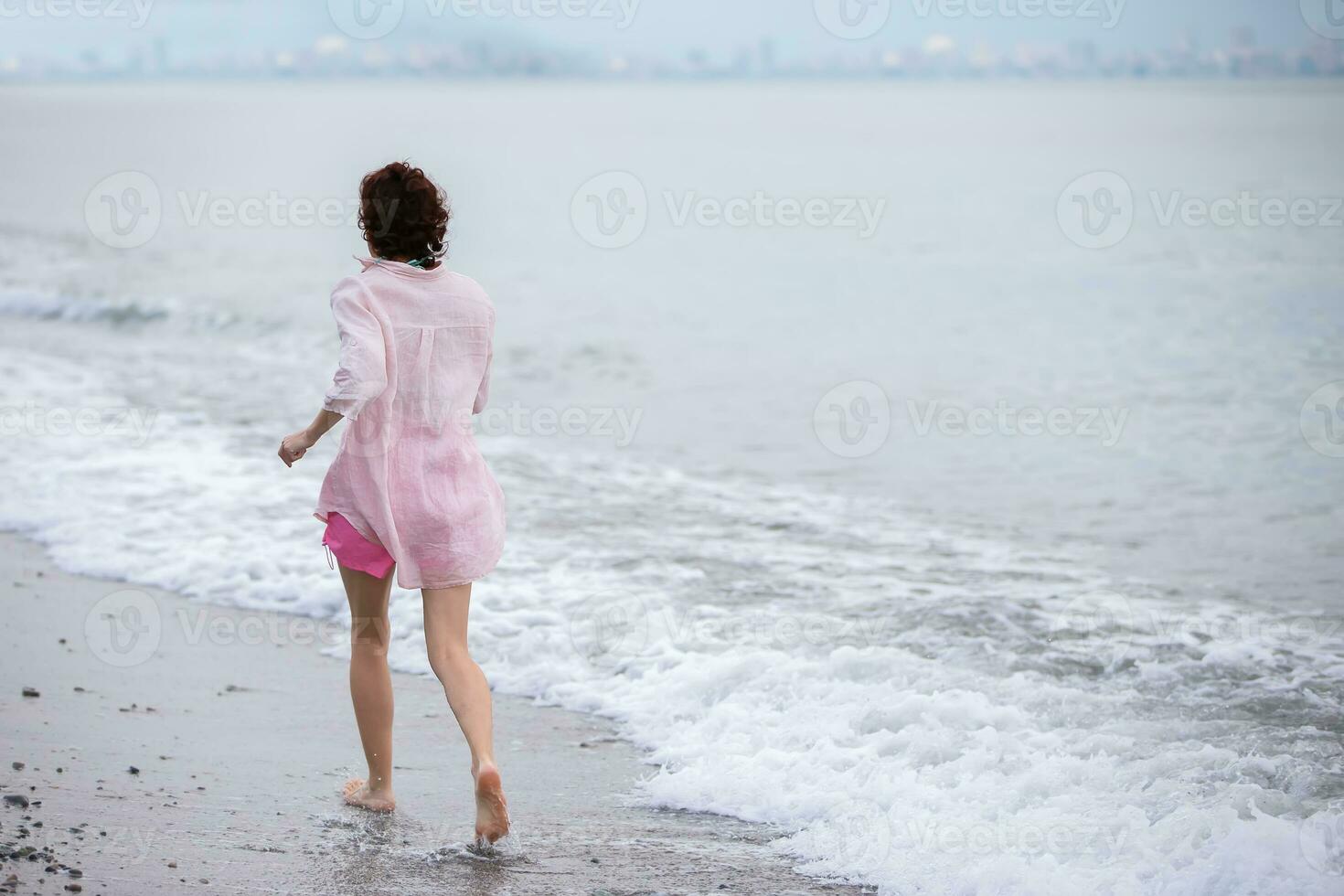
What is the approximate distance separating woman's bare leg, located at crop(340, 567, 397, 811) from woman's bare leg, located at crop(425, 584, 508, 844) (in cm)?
17

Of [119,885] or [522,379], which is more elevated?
[522,379]

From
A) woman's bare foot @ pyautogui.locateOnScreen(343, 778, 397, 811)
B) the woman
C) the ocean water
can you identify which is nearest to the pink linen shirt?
the woman

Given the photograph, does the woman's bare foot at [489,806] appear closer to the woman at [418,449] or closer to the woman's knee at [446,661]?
the woman at [418,449]

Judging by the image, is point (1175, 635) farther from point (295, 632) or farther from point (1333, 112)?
point (1333, 112)

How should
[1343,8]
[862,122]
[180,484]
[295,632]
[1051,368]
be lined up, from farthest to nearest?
[862,122]
[1343,8]
[1051,368]
[180,484]
[295,632]

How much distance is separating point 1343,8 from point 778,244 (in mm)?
50897

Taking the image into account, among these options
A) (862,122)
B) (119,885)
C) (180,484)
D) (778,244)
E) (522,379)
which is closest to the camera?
(119,885)

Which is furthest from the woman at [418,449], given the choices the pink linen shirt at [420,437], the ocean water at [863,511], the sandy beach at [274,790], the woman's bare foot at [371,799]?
the ocean water at [863,511]

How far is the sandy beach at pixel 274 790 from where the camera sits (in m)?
3.70

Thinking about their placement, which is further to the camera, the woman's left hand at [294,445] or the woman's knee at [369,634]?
the woman's knee at [369,634]

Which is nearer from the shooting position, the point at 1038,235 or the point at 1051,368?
the point at 1051,368

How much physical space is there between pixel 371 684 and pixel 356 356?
111cm

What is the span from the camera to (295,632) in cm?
621

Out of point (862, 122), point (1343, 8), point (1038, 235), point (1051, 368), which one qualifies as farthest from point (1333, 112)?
point (1051, 368)
